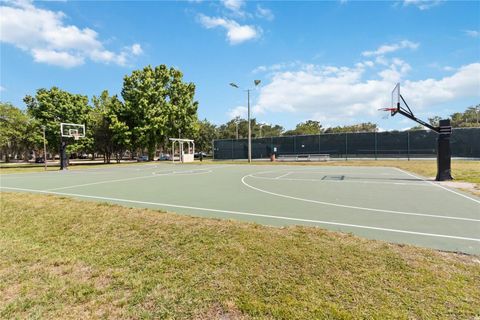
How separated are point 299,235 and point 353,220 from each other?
1762 mm

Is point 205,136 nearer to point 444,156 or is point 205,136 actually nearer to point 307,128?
point 307,128

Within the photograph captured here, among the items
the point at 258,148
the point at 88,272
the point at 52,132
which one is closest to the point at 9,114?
the point at 52,132

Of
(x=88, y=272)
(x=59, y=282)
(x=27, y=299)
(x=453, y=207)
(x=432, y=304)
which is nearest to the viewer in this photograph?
(x=432, y=304)

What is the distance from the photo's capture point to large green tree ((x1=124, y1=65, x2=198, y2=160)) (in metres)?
37.7

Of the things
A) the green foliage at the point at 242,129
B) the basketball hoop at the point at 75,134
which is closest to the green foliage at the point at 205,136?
the green foliage at the point at 242,129

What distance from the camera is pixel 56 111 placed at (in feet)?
110

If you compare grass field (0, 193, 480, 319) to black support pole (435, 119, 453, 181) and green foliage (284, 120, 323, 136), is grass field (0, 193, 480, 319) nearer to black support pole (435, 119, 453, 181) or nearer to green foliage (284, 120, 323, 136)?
black support pole (435, 119, 453, 181)

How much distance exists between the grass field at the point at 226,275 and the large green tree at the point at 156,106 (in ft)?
114

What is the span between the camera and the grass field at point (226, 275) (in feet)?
8.29

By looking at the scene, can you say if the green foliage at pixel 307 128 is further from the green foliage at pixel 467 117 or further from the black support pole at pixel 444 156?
the black support pole at pixel 444 156

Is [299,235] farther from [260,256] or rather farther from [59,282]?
[59,282]

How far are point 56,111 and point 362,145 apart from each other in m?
40.7

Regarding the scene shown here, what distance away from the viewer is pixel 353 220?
5426 millimetres

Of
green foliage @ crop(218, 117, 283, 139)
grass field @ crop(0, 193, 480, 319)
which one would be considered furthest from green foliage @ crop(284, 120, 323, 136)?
grass field @ crop(0, 193, 480, 319)
